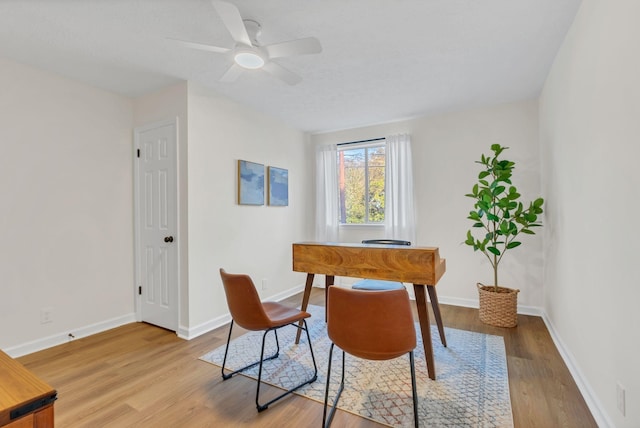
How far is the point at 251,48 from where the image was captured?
76.1 inches

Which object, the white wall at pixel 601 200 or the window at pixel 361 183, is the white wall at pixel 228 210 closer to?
the window at pixel 361 183

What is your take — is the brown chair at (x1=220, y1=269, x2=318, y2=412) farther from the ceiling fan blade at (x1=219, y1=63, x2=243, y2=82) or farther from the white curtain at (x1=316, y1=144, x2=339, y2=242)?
the white curtain at (x1=316, y1=144, x2=339, y2=242)

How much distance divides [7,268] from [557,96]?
16.1 feet

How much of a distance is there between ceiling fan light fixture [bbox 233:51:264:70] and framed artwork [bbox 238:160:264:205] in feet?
5.09

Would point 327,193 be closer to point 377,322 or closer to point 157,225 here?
point 157,225

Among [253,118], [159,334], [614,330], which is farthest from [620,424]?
[253,118]

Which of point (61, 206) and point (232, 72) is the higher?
point (232, 72)

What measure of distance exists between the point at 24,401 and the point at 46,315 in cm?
264

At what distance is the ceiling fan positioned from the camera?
1670mm

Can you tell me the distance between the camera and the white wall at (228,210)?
303 centimetres

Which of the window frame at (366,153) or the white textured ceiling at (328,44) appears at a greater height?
the white textured ceiling at (328,44)

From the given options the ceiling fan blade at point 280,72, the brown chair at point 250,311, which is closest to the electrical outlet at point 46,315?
the brown chair at point 250,311

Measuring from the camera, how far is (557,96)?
2578 millimetres

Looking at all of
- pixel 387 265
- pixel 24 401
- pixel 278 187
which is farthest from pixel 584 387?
pixel 278 187
